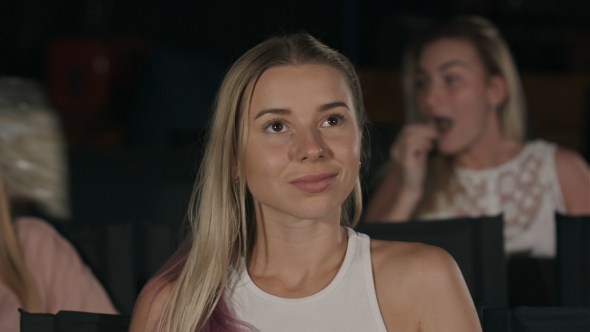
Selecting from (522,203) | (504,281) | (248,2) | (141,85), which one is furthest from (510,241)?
(248,2)

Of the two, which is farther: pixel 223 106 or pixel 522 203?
pixel 522 203

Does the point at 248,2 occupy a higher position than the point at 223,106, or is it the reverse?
the point at 248,2

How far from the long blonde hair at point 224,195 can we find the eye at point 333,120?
0.10 m

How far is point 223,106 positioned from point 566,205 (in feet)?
5.24

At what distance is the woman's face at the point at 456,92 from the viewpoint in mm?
2797

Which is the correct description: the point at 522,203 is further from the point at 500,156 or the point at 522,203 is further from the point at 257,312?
the point at 257,312

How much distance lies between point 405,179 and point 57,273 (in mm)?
1252

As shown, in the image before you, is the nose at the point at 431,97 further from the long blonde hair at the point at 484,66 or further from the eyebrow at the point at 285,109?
the eyebrow at the point at 285,109

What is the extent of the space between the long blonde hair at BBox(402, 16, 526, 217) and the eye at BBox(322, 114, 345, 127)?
4.63 feet

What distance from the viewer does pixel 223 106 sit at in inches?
58.0

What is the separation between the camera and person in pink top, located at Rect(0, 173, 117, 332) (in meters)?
1.89

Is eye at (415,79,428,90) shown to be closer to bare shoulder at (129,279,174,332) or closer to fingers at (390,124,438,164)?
fingers at (390,124,438,164)

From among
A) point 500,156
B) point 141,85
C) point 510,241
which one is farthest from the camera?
point 141,85

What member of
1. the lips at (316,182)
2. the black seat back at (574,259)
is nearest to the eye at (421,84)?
the black seat back at (574,259)
